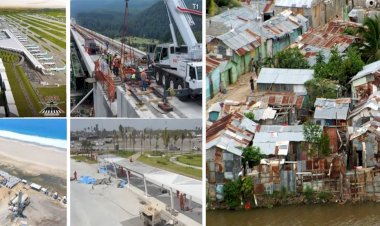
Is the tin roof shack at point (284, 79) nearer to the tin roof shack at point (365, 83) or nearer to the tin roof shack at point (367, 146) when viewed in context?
the tin roof shack at point (365, 83)

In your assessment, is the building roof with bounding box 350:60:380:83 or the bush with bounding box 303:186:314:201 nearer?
the bush with bounding box 303:186:314:201

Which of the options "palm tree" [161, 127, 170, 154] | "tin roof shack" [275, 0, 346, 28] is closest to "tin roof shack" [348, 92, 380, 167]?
"palm tree" [161, 127, 170, 154]

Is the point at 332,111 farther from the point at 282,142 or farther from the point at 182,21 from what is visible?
the point at 182,21

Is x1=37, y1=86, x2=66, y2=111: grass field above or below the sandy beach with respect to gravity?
above

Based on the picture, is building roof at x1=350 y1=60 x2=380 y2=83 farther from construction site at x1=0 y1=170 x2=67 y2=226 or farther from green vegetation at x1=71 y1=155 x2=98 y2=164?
construction site at x1=0 y1=170 x2=67 y2=226

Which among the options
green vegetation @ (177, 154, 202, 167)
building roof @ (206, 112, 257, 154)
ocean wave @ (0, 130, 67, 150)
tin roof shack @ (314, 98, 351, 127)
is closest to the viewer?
ocean wave @ (0, 130, 67, 150)

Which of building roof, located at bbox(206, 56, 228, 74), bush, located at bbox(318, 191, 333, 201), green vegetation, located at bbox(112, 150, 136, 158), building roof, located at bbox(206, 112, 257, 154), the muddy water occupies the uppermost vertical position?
building roof, located at bbox(206, 56, 228, 74)
